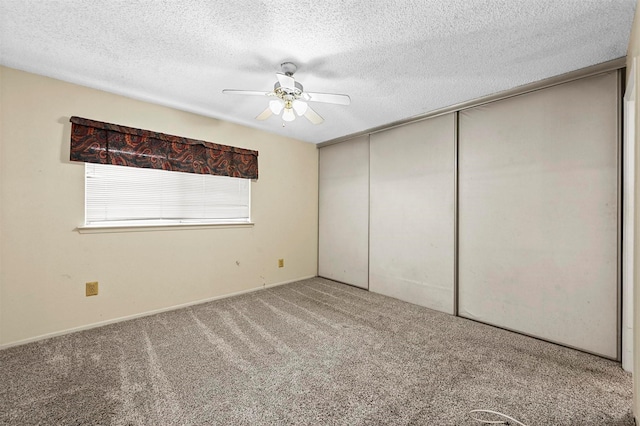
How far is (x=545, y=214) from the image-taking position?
246 centimetres

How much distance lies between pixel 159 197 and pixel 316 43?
2356 mm

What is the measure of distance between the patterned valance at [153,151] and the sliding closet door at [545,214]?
2.69 m

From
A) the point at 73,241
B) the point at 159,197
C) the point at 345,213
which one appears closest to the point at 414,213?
the point at 345,213

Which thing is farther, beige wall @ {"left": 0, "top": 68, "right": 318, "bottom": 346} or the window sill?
the window sill

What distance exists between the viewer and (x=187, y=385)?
182 centimetres

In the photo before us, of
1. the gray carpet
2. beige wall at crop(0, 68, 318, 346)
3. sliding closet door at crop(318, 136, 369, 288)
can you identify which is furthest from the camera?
sliding closet door at crop(318, 136, 369, 288)

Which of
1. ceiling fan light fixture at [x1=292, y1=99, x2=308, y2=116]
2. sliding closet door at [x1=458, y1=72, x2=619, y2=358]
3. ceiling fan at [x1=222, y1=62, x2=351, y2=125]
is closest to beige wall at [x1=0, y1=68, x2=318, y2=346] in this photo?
ceiling fan at [x1=222, y1=62, x2=351, y2=125]

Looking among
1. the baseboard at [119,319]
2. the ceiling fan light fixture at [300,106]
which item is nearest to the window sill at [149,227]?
the baseboard at [119,319]

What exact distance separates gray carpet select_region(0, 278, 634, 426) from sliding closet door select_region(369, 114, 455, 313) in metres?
0.59

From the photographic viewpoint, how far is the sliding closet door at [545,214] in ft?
7.20

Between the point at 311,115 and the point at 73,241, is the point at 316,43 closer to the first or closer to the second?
the point at 311,115

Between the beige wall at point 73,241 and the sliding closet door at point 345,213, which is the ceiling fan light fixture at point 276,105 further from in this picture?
the sliding closet door at point 345,213

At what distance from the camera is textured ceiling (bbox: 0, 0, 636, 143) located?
1.61 metres

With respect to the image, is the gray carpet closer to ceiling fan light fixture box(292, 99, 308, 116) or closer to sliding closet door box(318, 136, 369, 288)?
sliding closet door box(318, 136, 369, 288)
